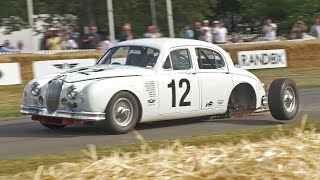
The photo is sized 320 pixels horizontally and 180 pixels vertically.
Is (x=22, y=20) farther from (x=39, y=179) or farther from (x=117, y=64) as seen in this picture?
(x=39, y=179)

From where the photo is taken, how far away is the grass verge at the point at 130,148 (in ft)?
25.1

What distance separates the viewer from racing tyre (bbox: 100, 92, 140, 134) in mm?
10328

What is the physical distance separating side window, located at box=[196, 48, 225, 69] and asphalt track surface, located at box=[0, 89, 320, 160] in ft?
3.22

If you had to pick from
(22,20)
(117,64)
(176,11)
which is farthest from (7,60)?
(176,11)

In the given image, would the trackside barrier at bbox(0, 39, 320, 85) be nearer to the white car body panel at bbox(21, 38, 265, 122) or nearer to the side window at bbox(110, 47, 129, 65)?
the side window at bbox(110, 47, 129, 65)

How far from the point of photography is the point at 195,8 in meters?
41.2

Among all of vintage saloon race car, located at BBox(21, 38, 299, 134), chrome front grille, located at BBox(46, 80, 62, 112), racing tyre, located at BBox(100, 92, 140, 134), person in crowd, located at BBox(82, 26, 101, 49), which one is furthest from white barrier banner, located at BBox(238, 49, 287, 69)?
chrome front grille, located at BBox(46, 80, 62, 112)

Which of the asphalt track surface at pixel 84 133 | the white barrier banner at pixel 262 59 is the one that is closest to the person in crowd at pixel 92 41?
the white barrier banner at pixel 262 59

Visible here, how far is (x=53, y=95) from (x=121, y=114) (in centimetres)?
Result: 105

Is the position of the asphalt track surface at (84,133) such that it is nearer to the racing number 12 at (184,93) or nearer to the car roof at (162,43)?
the racing number 12 at (184,93)

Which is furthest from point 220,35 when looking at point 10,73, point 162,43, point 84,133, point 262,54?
point 84,133

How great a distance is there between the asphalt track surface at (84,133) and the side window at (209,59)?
38.6 inches

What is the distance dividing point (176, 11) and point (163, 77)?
29.9 metres

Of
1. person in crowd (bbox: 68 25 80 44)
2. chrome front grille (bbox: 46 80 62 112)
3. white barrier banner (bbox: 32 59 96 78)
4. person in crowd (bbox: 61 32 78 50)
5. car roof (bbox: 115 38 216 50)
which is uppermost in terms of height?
person in crowd (bbox: 68 25 80 44)
